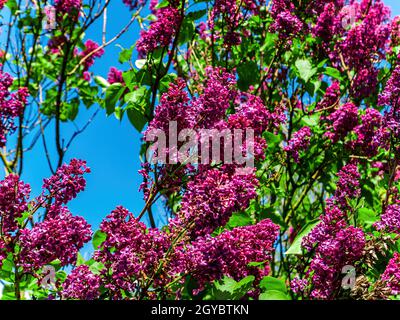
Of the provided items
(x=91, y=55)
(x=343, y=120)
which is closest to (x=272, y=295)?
(x=343, y=120)

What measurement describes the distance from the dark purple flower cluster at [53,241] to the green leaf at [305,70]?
6.29 ft

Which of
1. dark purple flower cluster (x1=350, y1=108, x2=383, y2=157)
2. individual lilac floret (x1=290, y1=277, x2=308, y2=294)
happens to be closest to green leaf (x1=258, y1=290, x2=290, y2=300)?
individual lilac floret (x1=290, y1=277, x2=308, y2=294)

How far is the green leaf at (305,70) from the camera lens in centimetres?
324

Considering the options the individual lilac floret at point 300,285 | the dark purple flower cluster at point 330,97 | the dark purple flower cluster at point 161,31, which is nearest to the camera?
the individual lilac floret at point 300,285

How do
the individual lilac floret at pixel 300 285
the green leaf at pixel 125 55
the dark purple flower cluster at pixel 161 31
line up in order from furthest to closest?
the green leaf at pixel 125 55 → the dark purple flower cluster at pixel 161 31 → the individual lilac floret at pixel 300 285

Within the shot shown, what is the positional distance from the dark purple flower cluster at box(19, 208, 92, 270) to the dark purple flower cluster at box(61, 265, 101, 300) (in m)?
0.06

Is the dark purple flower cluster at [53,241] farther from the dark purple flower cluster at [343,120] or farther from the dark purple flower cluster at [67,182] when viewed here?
the dark purple flower cluster at [343,120]

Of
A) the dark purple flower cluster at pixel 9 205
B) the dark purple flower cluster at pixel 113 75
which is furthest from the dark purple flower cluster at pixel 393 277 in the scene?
the dark purple flower cluster at pixel 113 75

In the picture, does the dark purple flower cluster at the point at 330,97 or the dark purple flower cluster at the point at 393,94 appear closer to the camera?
the dark purple flower cluster at the point at 393,94

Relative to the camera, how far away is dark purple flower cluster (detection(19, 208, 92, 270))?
1.73m

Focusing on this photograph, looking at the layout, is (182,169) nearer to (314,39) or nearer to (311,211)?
(314,39)

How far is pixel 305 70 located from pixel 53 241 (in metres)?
2.08

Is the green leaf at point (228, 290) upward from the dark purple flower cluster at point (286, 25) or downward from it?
downward

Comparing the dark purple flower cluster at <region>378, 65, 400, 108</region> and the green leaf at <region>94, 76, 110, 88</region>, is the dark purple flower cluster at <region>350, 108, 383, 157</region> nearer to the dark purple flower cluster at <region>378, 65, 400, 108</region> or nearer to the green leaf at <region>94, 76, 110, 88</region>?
the dark purple flower cluster at <region>378, 65, 400, 108</region>
